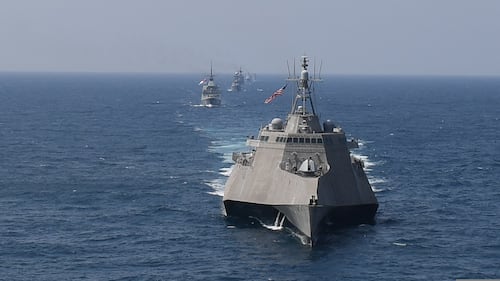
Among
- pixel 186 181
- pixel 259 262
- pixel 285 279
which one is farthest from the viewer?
pixel 186 181

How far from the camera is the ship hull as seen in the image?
7225cm

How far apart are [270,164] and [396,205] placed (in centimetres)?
1596

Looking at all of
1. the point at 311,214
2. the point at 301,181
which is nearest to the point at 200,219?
the point at 301,181

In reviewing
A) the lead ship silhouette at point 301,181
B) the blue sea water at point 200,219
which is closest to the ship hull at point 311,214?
the lead ship silhouette at point 301,181

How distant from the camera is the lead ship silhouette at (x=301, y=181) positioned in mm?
75188

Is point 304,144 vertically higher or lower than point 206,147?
higher

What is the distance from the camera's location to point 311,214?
236 feet

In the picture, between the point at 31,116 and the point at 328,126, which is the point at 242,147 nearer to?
the point at 328,126

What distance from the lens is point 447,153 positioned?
132125mm

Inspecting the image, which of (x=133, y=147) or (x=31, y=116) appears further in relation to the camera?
(x=31, y=116)

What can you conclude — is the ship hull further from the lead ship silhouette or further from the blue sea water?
the blue sea water

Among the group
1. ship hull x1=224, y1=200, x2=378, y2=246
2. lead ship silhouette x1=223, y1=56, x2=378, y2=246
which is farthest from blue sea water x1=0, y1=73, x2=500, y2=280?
lead ship silhouette x1=223, y1=56, x2=378, y2=246

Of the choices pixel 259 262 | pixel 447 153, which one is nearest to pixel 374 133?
pixel 447 153

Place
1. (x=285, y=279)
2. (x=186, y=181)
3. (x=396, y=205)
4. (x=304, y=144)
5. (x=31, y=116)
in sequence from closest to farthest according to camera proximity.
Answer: (x=285, y=279) < (x=304, y=144) < (x=396, y=205) < (x=186, y=181) < (x=31, y=116)
